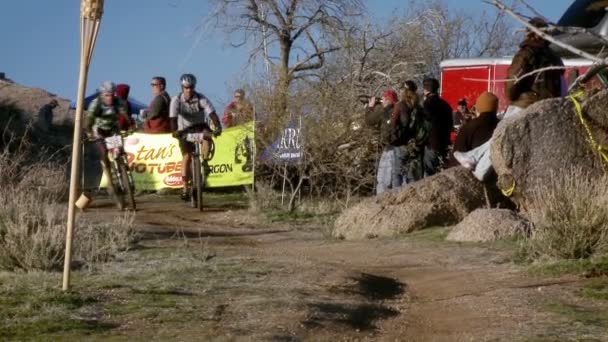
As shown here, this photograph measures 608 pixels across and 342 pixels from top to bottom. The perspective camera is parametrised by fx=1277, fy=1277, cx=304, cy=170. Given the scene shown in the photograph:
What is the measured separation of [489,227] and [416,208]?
5.26 feet

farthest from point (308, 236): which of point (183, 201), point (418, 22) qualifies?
point (418, 22)

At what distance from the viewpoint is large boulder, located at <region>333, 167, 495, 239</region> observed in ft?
43.9

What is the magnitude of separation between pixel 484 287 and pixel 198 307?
2393 mm

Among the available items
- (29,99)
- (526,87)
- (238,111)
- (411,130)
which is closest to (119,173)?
(238,111)

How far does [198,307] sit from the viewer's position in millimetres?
8273

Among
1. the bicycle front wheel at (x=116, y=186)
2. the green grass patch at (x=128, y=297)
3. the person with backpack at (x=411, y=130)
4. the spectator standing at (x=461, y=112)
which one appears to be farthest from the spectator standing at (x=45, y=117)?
the green grass patch at (x=128, y=297)

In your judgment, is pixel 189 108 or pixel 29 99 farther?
pixel 29 99

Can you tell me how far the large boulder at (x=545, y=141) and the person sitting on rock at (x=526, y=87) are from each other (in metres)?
0.43

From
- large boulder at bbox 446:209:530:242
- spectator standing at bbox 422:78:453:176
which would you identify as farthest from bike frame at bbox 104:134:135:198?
large boulder at bbox 446:209:530:242

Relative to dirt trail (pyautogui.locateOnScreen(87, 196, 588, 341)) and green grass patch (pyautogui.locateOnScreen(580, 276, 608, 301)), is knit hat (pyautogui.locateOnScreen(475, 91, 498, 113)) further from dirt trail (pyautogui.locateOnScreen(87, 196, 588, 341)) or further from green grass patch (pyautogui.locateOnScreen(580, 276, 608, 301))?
green grass patch (pyautogui.locateOnScreen(580, 276, 608, 301))

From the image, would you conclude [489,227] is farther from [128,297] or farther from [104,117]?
[104,117]

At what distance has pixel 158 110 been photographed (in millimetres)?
19109

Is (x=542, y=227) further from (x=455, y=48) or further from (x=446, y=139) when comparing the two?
(x=455, y=48)

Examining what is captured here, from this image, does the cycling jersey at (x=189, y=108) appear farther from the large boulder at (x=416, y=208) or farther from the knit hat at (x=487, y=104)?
the knit hat at (x=487, y=104)
